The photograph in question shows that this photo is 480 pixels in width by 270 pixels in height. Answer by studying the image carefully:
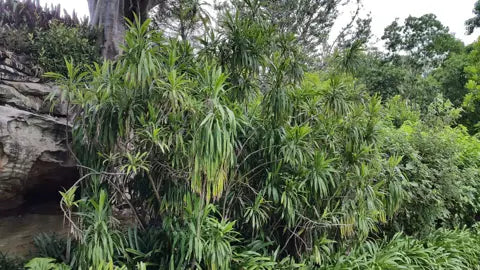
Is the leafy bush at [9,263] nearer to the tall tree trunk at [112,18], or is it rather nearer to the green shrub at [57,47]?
the green shrub at [57,47]

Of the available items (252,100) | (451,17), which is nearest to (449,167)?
(252,100)

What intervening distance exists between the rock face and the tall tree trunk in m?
1.24

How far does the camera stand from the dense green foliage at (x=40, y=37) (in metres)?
3.92

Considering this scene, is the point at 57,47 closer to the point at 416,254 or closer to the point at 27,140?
the point at 27,140

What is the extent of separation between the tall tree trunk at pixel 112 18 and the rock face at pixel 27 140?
124 centimetres

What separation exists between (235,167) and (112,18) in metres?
3.59

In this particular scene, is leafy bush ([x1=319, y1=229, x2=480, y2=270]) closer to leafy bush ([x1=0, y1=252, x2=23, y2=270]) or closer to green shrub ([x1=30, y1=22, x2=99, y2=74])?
leafy bush ([x1=0, y1=252, x2=23, y2=270])

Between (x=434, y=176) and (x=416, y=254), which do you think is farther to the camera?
(x=434, y=176)

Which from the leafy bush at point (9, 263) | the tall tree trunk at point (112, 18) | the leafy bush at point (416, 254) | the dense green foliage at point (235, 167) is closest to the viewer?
the dense green foliage at point (235, 167)

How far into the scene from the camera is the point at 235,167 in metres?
2.90

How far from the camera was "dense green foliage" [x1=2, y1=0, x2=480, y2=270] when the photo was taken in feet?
7.88

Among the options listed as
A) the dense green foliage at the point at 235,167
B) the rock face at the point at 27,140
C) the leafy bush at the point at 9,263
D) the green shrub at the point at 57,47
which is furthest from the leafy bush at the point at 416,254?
the green shrub at the point at 57,47

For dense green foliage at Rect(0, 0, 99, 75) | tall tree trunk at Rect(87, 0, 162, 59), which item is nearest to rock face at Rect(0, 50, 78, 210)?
dense green foliage at Rect(0, 0, 99, 75)

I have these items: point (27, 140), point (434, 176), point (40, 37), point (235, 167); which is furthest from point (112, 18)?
point (434, 176)
